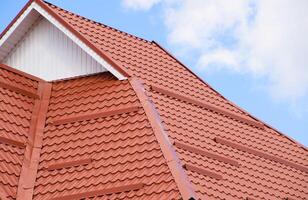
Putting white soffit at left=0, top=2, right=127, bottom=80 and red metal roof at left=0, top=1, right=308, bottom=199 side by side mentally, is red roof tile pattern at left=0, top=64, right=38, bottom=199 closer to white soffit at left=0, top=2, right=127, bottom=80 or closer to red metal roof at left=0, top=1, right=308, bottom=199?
red metal roof at left=0, top=1, right=308, bottom=199

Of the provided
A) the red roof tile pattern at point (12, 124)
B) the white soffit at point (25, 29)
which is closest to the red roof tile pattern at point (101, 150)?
the red roof tile pattern at point (12, 124)

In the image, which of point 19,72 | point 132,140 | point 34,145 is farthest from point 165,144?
point 19,72

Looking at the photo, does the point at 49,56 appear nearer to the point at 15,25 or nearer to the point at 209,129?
the point at 15,25

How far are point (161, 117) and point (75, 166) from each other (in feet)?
6.59

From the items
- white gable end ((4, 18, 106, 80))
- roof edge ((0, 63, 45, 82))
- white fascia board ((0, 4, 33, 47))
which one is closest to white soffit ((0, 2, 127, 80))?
white fascia board ((0, 4, 33, 47))

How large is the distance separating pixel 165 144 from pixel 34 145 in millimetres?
2705

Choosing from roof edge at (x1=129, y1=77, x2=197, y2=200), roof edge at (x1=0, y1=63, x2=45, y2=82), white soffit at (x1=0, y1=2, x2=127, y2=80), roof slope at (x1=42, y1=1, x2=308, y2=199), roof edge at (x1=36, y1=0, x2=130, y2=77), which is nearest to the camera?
roof edge at (x1=129, y1=77, x2=197, y2=200)

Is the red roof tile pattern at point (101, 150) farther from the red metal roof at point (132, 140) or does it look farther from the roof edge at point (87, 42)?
the roof edge at point (87, 42)

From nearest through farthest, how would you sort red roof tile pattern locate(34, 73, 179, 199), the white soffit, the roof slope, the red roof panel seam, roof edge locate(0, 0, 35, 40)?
red roof tile pattern locate(34, 73, 179, 199), the red roof panel seam, the roof slope, the white soffit, roof edge locate(0, 0, 35, 40)

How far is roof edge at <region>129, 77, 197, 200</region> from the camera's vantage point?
1182 centimetres

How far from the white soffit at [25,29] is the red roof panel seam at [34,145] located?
48.5 inches

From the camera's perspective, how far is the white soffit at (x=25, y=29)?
15769 millimetres

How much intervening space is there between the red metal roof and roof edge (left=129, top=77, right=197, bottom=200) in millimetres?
19

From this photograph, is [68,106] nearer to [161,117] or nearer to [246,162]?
[161,117]
